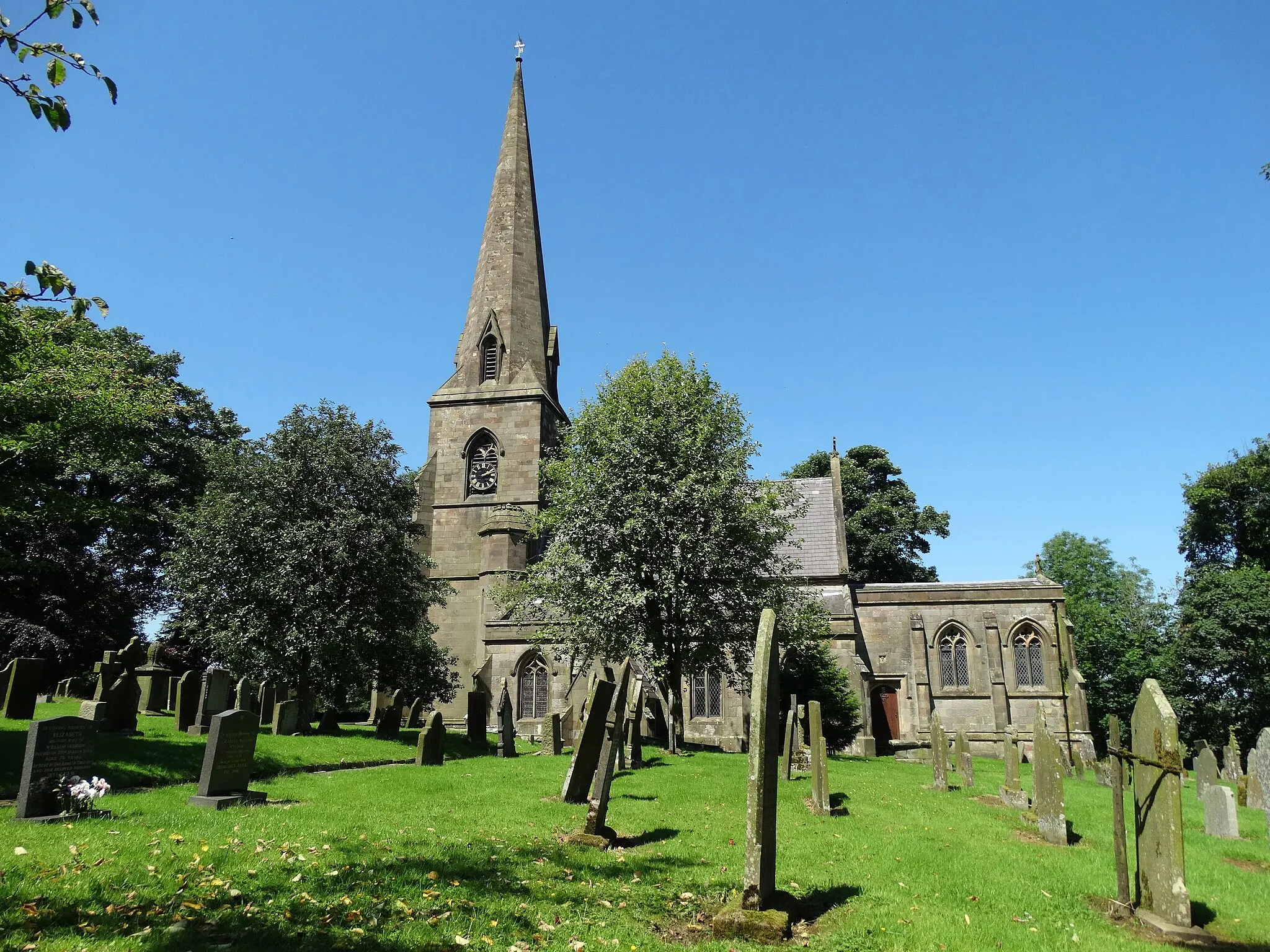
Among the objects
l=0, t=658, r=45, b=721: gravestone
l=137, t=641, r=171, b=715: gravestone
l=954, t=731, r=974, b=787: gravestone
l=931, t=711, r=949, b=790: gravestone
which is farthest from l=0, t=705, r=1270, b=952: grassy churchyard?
l=137, t=641, r=171, b=715: gravestone

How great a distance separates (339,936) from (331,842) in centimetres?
279

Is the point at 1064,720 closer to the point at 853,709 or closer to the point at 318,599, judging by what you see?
the point at 853,709

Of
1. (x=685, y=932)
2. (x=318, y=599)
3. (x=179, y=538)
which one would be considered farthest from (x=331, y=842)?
(x=179, y=538)

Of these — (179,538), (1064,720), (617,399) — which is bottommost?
(1064,720)

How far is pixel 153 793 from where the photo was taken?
9.81m

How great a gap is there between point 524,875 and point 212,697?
1331 cm

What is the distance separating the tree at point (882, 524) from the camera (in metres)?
46.4

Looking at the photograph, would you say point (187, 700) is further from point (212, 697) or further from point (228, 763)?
point (228, 763)

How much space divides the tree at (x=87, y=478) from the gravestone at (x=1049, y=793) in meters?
15.0

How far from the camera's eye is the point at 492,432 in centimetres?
3406

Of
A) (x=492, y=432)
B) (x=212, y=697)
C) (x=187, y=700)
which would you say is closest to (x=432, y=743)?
(x=212, y=697)

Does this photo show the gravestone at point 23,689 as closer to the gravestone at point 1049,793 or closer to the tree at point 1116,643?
the gravestone at point 1049,793

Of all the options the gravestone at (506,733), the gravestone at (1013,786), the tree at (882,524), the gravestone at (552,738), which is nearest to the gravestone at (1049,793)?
the gravestone at (1013,786)

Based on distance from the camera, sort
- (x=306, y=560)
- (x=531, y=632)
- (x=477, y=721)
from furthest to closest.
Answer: (x=531, y=632), (x=477, y=721), (x=306, y=560)
